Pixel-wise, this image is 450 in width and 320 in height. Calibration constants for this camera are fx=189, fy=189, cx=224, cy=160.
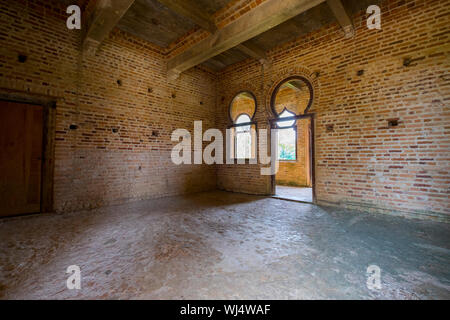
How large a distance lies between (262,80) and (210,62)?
2055 mm

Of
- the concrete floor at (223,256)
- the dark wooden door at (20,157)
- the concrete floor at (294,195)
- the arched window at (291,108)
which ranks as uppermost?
the arched window at (291,108)

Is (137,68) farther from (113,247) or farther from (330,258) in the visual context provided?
(330,258)

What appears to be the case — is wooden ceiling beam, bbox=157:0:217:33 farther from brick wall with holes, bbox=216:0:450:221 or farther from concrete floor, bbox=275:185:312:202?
concrete floor, bbox=275:185:312:202

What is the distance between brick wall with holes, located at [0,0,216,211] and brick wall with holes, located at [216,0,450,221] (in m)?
4.09

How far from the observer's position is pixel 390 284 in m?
1.80

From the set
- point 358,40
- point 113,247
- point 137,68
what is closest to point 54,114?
point 137,68

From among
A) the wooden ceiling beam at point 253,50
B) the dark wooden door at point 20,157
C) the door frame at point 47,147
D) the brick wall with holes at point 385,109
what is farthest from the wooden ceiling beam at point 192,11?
the dark wooden door at point 20,157

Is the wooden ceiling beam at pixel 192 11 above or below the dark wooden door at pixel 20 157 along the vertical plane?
above

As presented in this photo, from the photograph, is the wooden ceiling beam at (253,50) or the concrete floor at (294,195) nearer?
the wooden ceiling beam at (253,50)

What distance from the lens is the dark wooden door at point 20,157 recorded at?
3686 millimetres

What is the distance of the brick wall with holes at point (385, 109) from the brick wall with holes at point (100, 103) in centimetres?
409

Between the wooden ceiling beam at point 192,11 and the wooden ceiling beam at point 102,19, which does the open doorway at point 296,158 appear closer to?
the wooden ceiling beam at point 192,11

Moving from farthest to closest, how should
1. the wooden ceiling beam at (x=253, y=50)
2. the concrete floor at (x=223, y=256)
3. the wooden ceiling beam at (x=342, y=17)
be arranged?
the wooden ceiling beam at (x=253, y=50) < the wooden ceiling beam at (x=342, y=17) < the concrete floor at (x=223, y=256)

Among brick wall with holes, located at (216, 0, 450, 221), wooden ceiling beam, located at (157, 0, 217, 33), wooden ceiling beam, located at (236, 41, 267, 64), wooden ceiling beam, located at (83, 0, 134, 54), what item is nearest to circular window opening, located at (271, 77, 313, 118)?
wooden ceiling beam, located at (236, 41, 267, 64)
